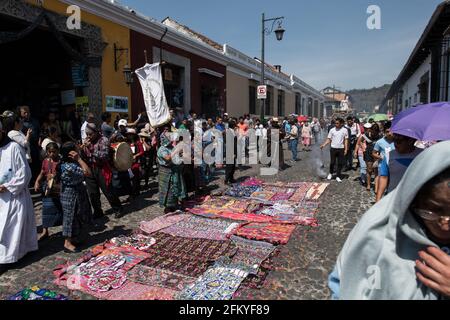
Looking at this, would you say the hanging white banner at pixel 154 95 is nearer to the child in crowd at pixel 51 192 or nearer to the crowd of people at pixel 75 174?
the crowd of people at pixel 75 174

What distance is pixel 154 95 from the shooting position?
8398 mm

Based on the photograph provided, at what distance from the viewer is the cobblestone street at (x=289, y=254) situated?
350 centimetres

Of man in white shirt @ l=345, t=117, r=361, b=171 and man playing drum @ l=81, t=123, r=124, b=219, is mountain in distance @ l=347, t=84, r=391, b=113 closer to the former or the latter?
man in white shirt @ l=345, t=117, r=361, b=171

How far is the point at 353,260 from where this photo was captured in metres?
1.26

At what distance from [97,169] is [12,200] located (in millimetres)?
2004

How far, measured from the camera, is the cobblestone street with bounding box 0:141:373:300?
3498 millimetres

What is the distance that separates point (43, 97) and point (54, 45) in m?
1.81

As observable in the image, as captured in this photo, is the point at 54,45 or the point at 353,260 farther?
the point at 54,45

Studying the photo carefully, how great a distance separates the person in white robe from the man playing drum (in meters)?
1.80

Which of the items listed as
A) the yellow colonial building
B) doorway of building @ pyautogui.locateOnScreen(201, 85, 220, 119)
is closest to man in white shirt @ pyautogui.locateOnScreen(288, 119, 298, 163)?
doorway of building @ pyautogui.locateOnScreen(201, 85, 220, 119)

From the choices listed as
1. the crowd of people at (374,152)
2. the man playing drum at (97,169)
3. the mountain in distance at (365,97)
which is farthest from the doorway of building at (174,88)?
the mountain in distance at (365,97)
